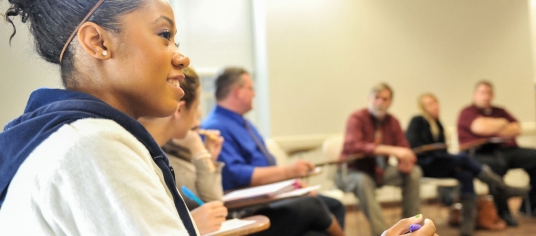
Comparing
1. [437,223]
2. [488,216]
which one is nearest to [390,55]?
[437,223]

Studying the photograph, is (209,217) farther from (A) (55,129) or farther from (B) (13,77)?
(A) (55,129)

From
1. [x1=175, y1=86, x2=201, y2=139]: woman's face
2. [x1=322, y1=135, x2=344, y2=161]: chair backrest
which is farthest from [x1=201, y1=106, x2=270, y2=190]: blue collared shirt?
[x1=322, y1=135, x2=344, y2=161]: chair backrest

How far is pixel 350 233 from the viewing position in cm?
451

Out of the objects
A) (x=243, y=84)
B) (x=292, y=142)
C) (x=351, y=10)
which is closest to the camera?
(x=243, y=84)

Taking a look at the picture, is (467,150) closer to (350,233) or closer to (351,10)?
(350,233)

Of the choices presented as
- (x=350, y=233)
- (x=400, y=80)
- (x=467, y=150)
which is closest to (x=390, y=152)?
(x=350, y=233)

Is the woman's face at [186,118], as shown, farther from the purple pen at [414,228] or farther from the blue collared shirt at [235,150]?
the purple pen at [414,228]

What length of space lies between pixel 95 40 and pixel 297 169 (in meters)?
2.28

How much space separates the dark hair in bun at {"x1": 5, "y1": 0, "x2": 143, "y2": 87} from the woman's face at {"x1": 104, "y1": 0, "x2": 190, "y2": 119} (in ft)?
0.06

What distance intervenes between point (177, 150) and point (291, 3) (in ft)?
12.2

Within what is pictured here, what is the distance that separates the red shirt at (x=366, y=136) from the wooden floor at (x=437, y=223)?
0.50 metres

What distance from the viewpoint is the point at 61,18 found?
2.77 ft

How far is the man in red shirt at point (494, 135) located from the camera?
5.00m

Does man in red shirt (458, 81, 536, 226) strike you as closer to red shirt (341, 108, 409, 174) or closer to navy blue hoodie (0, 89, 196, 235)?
red shirt (341, 108, 409, 174)
